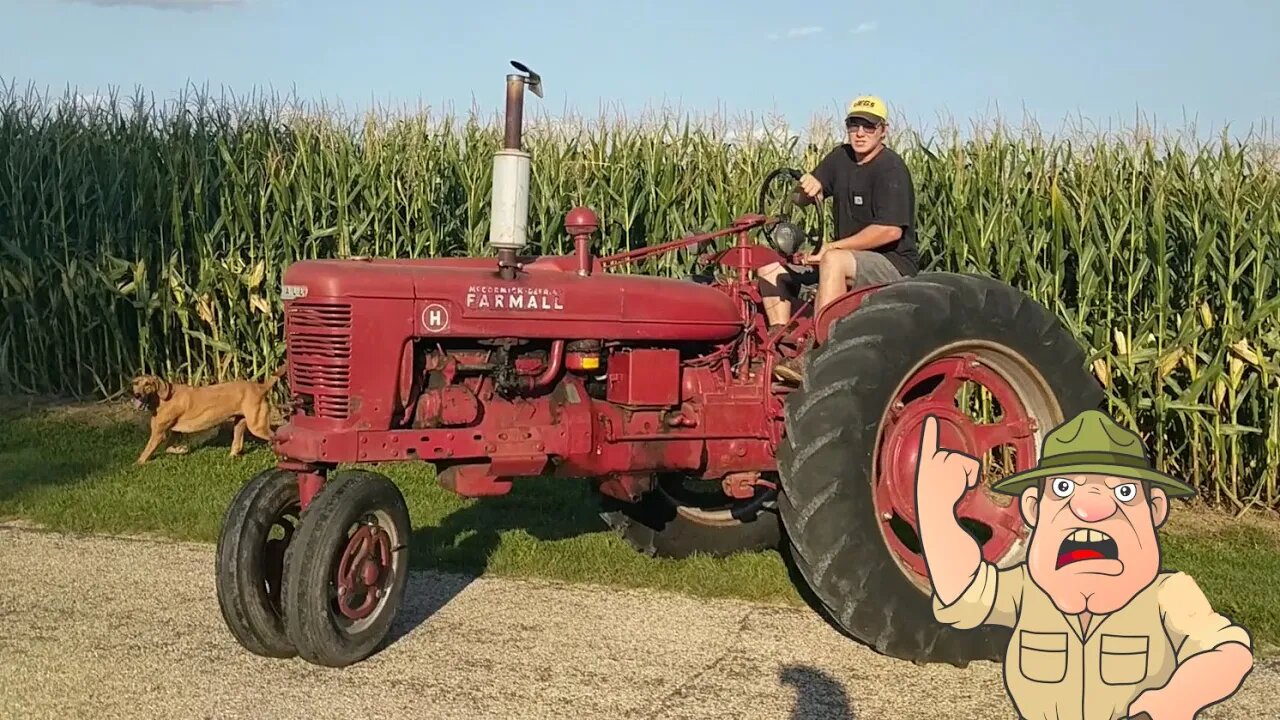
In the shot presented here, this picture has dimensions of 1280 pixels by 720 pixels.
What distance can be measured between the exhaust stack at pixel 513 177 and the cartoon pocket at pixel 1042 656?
2.85 m

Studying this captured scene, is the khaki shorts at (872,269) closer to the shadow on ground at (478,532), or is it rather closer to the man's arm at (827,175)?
the man's arm at (827,175)

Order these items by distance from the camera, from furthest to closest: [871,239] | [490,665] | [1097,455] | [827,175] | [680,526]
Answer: [680,526], [827,175], [871,239], [490,665], [1097,455]

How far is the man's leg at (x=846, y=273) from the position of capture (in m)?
5.34

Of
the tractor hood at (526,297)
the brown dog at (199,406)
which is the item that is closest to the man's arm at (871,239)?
the tractor hood at (526,297)

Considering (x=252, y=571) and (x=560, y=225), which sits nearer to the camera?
(x=252, y=571)

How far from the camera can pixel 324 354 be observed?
455cm

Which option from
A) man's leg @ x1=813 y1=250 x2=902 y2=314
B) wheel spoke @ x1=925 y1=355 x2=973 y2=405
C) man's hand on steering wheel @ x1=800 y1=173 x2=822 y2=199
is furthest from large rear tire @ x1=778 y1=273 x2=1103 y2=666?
man's hand on steering wheel @ x1=800 y1=173 x2=822 y2=199

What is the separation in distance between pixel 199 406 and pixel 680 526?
420cm

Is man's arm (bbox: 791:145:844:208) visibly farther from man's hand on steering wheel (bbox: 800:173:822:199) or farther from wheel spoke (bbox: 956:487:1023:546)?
wheel spoke (bbox: 956:487:1023:546)

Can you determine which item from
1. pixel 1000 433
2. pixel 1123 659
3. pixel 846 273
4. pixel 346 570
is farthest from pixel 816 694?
pixel 1123 659

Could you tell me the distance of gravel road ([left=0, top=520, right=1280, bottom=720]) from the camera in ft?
13.9

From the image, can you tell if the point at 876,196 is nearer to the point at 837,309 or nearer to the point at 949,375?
the point at 837,309

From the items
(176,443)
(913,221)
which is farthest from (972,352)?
(176,443)

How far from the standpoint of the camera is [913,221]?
5.76 m
